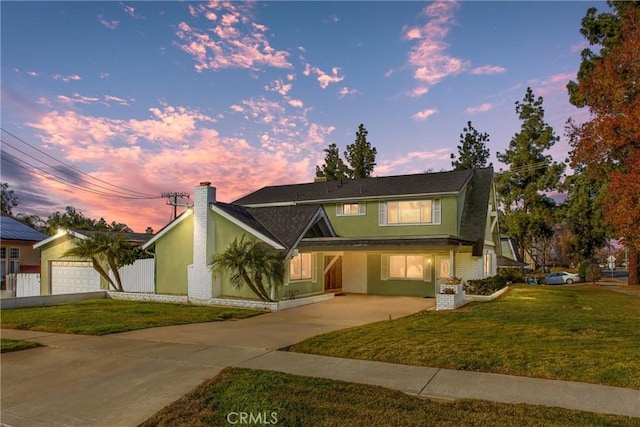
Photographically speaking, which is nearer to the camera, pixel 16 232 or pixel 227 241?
pixel 227 241

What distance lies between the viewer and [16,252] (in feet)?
84.5

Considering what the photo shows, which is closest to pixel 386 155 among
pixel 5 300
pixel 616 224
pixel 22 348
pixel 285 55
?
pixel 616 224

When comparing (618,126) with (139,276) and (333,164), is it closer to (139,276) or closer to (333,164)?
(139,276)

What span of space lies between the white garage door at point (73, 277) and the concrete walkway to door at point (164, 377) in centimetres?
1087

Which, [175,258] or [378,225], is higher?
[378,225]

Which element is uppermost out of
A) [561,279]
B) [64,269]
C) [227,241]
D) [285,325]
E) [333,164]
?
[333,164]

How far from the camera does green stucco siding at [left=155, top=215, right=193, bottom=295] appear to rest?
1825cm

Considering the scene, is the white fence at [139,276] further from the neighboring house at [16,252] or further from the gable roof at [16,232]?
the gable roof at [16,232]

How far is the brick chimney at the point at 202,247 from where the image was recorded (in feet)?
55.5

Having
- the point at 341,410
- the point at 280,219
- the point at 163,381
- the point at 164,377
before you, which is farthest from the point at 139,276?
the point at 341,410

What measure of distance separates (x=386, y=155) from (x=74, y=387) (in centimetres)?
4439

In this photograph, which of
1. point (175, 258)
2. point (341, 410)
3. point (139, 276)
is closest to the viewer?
point (341, 410)

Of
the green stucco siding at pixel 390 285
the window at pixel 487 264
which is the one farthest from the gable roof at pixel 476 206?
the window at pixel 487 264

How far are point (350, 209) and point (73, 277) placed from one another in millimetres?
15265
